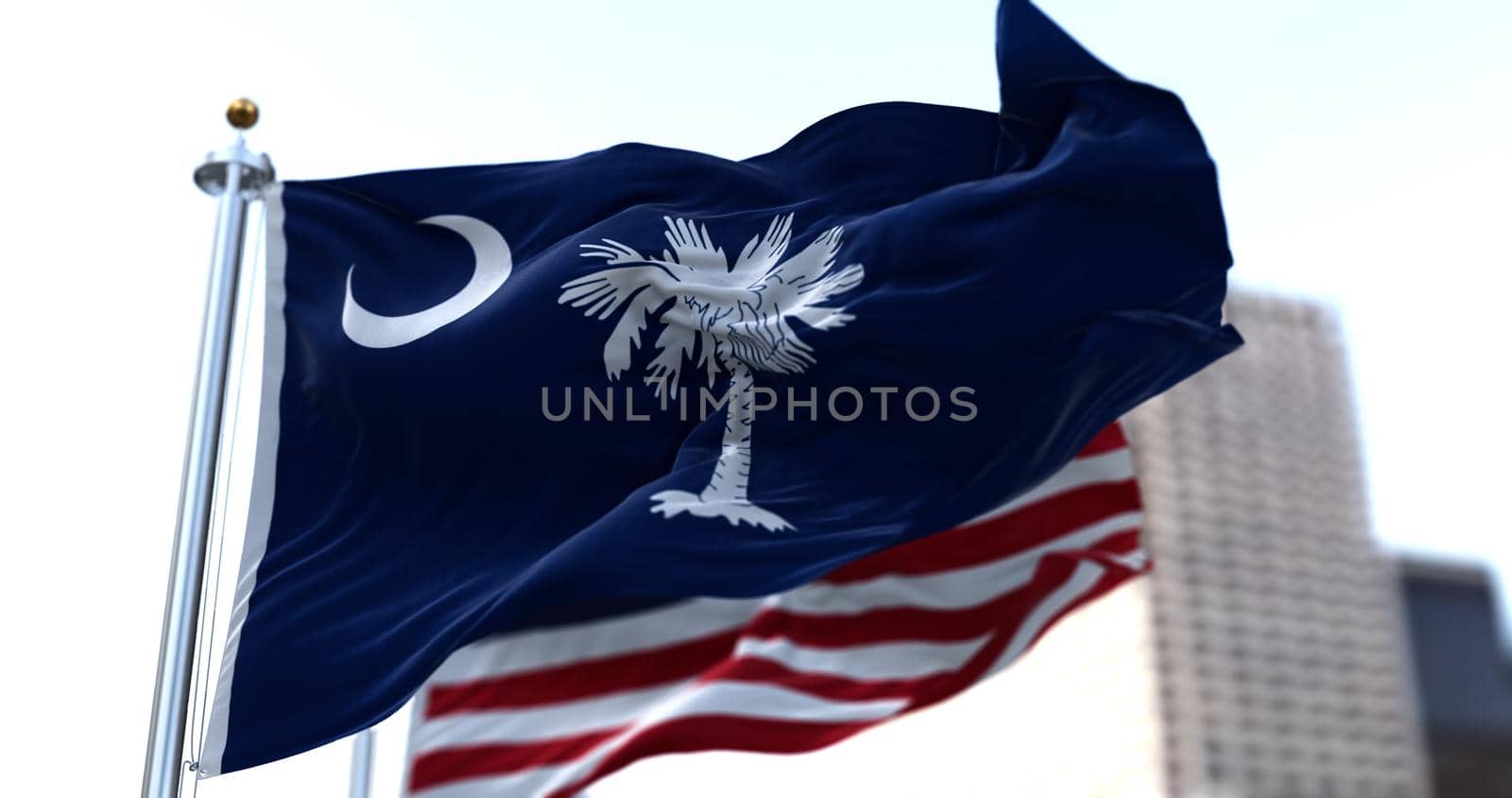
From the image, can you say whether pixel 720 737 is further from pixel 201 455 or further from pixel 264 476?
pixel 201 455

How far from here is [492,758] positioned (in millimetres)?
6559

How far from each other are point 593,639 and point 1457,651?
11.8 metres

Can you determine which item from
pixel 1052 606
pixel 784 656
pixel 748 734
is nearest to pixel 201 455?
pixel 748 734

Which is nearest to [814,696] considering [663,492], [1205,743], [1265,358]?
[663,492]

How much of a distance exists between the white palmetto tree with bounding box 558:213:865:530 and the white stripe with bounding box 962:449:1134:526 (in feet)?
5.68

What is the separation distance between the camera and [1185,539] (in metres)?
139

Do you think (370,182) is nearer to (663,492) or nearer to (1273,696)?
(663,492)

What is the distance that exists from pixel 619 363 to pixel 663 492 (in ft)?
2.16

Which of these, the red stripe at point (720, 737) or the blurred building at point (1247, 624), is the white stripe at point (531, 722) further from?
the blurred building at point (1247, 624)

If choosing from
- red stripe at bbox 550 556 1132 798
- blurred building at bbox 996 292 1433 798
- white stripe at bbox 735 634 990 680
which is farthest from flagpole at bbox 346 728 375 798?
blurred building at bbox 996 292 1433 798

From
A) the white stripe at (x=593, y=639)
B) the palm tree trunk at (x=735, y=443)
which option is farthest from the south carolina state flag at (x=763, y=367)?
the white stripe at (x=593, y=639)

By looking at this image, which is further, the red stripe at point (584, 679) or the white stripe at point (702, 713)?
the red stripe at point (584, 679)

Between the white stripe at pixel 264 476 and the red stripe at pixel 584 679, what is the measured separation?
84 centimetres

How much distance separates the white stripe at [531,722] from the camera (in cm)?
657
